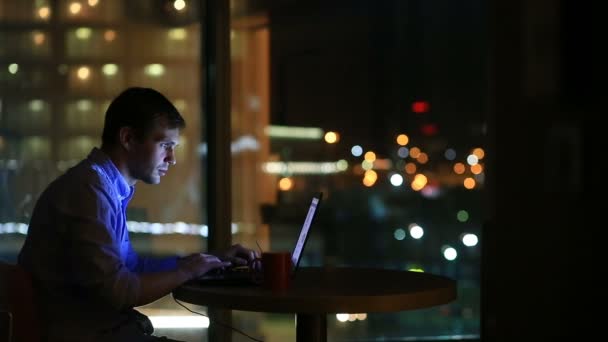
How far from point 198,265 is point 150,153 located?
34 cm

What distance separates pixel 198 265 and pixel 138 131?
39cm

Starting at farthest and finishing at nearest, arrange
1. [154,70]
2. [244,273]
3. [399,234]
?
[399,234] → [154,70] → [244,273]

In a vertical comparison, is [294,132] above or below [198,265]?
above

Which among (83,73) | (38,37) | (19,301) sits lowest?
(19,301)

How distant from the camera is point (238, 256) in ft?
7.66

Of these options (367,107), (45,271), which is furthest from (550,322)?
(367,107)

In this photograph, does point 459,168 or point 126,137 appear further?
point 459,168

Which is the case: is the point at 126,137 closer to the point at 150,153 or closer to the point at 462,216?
the point at 150,153

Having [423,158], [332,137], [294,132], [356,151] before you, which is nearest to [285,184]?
[294,132]

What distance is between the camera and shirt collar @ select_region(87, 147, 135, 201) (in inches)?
82.4

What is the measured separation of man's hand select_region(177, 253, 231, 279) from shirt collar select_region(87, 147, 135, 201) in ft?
0.81

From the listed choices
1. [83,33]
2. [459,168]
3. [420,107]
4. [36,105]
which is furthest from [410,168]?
[36,105]

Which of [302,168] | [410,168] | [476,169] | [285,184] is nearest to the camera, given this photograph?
[285,184]

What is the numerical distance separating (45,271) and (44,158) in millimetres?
1460
